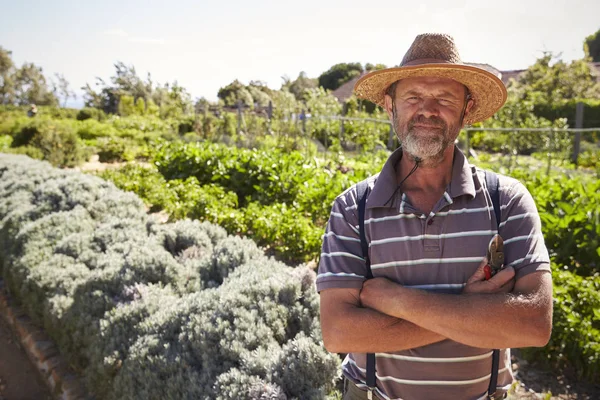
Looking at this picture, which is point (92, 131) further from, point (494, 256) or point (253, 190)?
point (494, 256)

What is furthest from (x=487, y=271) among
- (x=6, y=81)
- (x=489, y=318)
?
(x=6, y=81)

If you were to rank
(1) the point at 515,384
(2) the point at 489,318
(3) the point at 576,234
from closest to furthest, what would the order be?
(2) the point at 489,318, (1) the point at 515,384, (3) the point at 576,234

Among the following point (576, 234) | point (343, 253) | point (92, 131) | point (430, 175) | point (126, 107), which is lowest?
point (576, 234)

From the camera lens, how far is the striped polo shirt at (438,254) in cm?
158

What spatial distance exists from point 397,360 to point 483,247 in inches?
21.2

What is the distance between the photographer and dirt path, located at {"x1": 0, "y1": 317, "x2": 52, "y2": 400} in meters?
3.98

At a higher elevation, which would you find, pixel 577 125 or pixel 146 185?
pixel 577 125

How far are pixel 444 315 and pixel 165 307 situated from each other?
2363mm

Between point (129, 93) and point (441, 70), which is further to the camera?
point (129, 93)

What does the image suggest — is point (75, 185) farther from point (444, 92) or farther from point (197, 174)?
point (444, 92)

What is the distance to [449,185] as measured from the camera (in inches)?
65.8

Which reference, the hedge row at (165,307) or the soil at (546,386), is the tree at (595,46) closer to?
the soil at (546,386)

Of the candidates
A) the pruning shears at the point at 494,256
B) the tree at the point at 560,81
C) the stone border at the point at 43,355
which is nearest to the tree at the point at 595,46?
the tree at the point at 560,81

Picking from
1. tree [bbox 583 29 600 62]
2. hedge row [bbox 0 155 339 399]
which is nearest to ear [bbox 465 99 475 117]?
hedge row [bbox 0 155 339 399]
